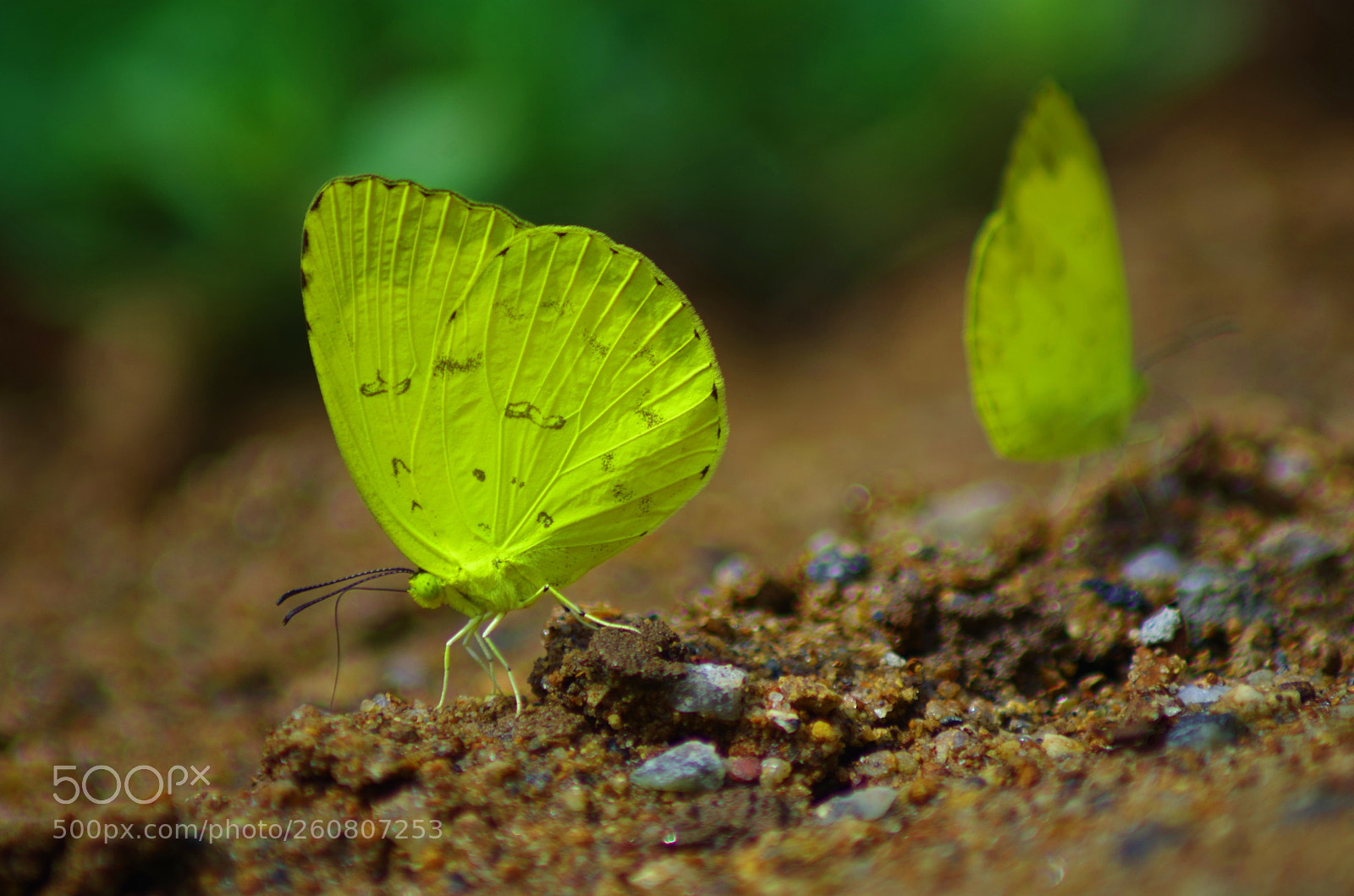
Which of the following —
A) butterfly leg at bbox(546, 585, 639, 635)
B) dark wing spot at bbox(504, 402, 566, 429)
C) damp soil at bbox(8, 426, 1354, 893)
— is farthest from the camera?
dark wing spot at bbox(504, 402, 566, 429)

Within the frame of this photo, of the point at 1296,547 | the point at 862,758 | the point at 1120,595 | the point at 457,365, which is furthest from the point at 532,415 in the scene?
the point at 1296,547

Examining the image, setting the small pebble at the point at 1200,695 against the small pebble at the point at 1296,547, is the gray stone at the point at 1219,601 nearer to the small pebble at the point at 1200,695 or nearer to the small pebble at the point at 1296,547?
the small pebble at the point at 1296,547

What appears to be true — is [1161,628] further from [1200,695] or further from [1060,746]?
[1060,746]

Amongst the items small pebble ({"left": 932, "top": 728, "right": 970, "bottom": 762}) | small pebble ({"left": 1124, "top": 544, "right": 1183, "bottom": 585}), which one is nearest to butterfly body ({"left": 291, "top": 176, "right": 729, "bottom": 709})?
small pebble ({"left": 932, "top": 728, "right": 970, "bottom": 762})

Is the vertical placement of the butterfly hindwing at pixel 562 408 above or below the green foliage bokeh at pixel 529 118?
below

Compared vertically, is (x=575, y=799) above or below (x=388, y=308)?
below

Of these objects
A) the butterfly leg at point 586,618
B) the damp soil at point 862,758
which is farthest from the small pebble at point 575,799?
the butterfly leg at point 586,618

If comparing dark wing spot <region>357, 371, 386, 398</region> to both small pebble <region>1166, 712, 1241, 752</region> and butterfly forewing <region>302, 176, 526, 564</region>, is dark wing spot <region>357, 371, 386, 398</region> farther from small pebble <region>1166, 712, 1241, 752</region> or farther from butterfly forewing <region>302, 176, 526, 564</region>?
small pebble <region>1166, 712, 1241, 752</region>
